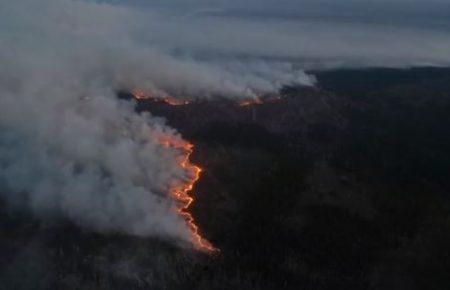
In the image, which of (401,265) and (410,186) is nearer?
(401,265)

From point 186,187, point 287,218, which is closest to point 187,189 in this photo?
point 186,187

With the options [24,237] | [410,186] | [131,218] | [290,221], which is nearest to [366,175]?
[410,186]

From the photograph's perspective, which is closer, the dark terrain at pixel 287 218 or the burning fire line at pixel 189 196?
the dark terrain at pixel 287 218

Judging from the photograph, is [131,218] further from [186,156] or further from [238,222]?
[186,156]

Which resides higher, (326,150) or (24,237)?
(326,150)

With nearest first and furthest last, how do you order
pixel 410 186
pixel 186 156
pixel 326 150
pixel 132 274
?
pixel 132 274 → pixel 410 186 → pixel 186 156 → pixel 326 150

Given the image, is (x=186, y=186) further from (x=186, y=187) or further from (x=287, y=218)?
(x=287, y=218)

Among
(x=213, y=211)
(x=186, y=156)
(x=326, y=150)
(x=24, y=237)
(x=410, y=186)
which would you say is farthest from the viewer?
(x=326, y=150)
